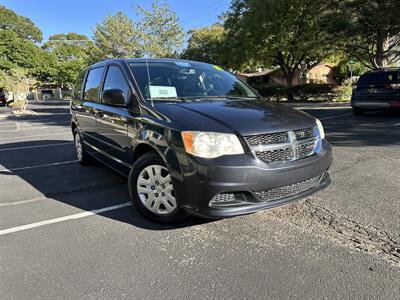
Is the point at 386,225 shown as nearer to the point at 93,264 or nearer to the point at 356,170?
the point at 356,170

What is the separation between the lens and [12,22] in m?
68.8

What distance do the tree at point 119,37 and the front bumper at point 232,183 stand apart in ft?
132

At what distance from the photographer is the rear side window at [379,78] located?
1230cm

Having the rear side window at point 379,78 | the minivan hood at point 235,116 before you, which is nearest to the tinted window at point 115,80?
the minivan hood at point 235,116

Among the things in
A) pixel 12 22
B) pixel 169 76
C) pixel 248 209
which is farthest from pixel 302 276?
pixel 12 22

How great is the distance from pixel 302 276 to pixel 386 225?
1392 millimetres

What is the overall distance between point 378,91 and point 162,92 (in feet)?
35.4

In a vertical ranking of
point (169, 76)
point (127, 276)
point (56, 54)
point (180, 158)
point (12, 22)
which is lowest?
point (127, 276)

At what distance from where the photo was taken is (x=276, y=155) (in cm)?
337

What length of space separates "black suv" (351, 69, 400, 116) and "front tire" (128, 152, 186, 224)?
11.1m

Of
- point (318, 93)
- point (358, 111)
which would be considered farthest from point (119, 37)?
point (358, 111)

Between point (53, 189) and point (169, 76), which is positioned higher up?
point (169, 76)

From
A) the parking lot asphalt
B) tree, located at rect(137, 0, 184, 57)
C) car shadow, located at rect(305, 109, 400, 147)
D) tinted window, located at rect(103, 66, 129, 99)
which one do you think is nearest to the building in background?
tree, located at rect(137, 0, 184, 57)

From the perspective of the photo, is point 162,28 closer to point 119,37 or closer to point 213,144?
point 119,37
